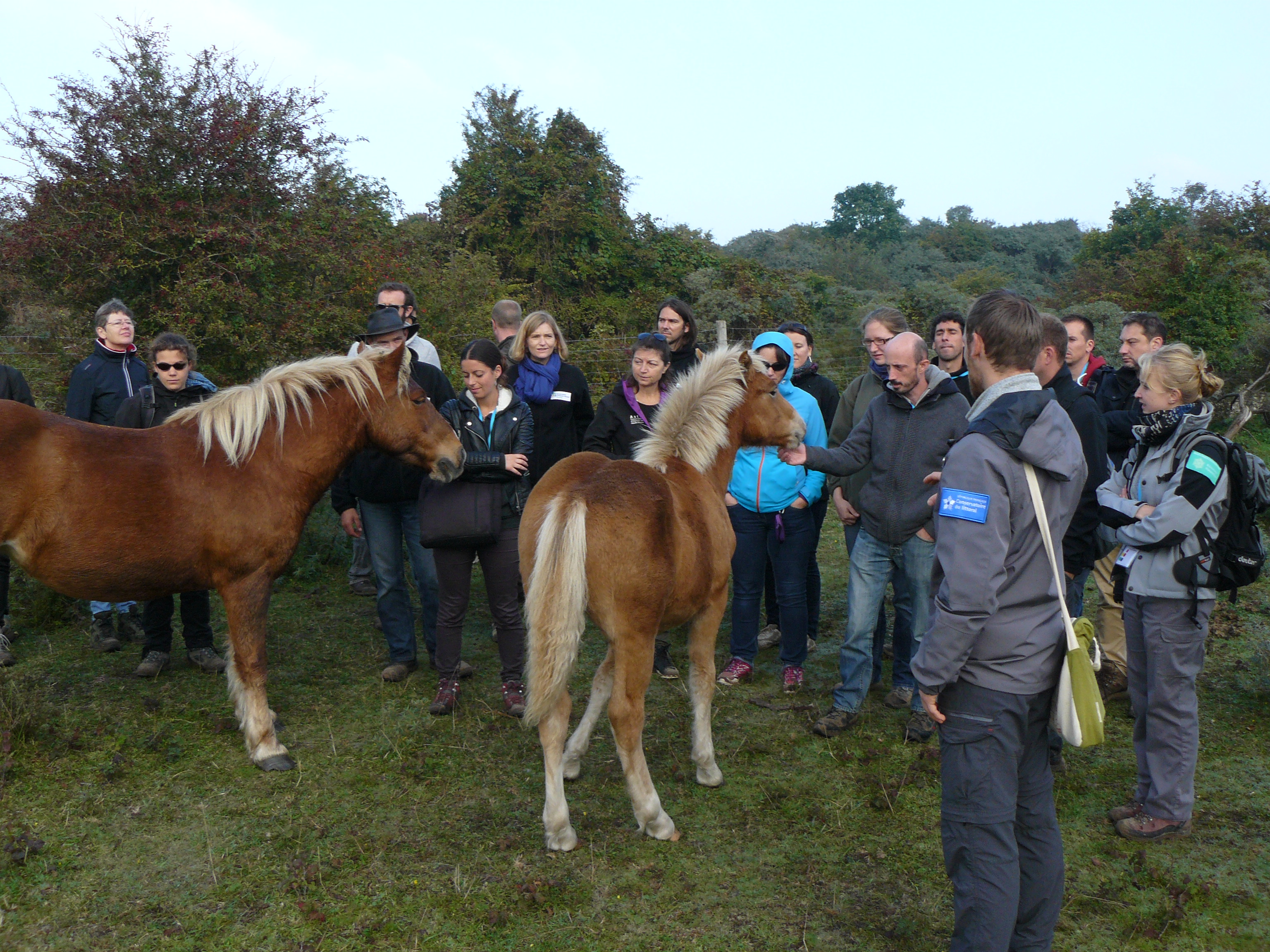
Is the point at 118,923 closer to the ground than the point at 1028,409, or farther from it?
closer to the ground

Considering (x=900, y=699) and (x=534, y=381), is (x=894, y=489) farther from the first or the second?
(x=534, y=381)

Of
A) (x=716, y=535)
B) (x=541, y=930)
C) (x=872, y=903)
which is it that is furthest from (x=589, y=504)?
(x=872, y=903)

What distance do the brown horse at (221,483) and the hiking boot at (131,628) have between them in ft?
7.34

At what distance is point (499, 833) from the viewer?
Result: 3.71 m

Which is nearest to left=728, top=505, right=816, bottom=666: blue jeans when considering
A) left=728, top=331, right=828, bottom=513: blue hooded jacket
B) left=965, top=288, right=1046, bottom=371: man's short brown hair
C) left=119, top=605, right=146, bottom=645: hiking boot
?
left=728, top=331, right=828, bottom=513: blue hooded jacket

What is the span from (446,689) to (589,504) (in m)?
2.07

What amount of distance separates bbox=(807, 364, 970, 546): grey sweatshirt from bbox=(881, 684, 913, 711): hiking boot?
1146 millimetres

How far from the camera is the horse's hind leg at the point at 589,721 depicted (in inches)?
164

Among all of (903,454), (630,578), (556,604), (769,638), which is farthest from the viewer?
(769,638)

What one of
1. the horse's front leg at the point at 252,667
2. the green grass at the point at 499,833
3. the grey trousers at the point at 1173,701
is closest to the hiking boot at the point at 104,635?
the green grass at the point at 499,833

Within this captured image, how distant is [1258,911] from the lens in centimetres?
322

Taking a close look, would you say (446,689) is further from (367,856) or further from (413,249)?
(413,249)

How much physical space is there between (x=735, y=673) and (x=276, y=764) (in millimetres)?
2865

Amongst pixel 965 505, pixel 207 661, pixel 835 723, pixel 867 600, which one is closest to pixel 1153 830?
pixel 835 723
